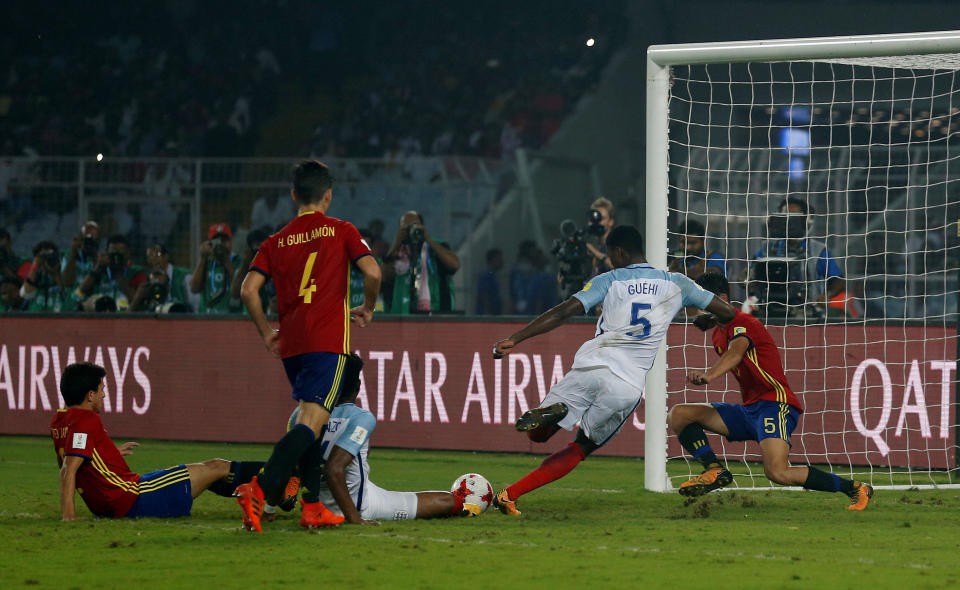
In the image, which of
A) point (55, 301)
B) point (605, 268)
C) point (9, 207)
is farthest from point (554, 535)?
point (9, 207)

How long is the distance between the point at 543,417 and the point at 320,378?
136 cm

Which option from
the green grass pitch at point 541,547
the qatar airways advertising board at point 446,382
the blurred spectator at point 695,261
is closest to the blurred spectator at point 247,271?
the qatar airways advertising board at point 446,382

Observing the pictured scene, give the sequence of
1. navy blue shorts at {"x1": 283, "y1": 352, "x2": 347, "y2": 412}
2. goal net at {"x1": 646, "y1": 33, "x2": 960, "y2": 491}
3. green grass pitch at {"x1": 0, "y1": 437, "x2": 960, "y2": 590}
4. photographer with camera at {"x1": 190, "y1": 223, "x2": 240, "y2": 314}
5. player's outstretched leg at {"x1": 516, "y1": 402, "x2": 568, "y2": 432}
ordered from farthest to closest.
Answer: photographer with camera at {"x1": 190, "y1": 223, "x2": 240, "y2": 314} → goal net at {"x1": 646, "y1": 33, "x2": 960, "y2": 491} → player's outstretched leg at {"x1": 516, "y1": 402, "x2": 568, "y2": 432} → navy blue shorts at {"x1": 283, "y1": 352, "x2": 347, "y2": 412} → green grass pitch at {"x1": 0, "y1": 437, "x2": 960, "y2": 590}

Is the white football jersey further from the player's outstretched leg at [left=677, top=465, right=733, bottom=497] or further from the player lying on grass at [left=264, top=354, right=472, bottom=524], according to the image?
the player lying on grass at [left=264, top=354, right=472, bottom=524]

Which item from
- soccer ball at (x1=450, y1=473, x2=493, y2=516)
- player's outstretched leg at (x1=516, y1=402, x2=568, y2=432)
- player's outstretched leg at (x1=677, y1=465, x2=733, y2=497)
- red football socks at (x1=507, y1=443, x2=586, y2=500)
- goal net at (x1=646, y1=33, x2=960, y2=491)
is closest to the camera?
player's outstretched leg at (x1=516, y1=402, x2=568, y2=432)

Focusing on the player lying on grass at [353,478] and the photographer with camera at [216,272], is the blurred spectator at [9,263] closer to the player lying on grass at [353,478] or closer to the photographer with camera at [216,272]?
the photographer with camera at [216,272]

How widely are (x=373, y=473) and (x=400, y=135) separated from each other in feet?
39.5

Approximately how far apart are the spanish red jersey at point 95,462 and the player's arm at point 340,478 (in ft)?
3.89

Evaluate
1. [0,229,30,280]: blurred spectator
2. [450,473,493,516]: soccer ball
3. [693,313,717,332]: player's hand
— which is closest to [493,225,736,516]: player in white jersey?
[450,473,493,516]: soccer ball

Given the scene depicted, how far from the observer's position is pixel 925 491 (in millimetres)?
9508

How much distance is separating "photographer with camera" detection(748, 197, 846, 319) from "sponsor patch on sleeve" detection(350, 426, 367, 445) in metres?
5.12

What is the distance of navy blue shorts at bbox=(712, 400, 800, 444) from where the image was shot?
330 inches

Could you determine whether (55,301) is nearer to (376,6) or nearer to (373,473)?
(373,473)

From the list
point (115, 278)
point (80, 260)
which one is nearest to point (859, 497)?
point (115, 278)
